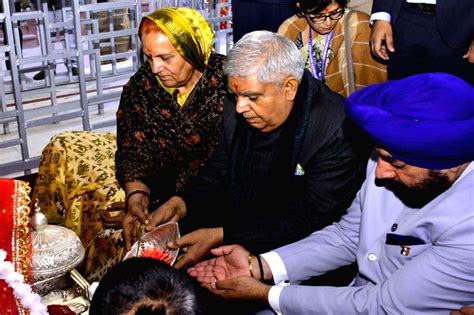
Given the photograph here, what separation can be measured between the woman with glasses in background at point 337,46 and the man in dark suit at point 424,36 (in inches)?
3.8

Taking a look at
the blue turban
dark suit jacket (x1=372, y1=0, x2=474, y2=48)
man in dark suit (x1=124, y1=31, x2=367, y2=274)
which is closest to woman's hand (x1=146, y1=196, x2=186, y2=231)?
man in dark suit (x1=124, y1=31, x2=367, y2=274)

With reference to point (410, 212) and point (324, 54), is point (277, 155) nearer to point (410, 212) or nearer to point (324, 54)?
point (410, 212)

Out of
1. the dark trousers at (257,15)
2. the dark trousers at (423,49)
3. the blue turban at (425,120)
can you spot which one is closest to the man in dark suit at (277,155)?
the blue turban at (425,120)

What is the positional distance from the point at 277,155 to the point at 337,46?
0.96 m

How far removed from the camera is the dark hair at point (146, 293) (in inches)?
49.9

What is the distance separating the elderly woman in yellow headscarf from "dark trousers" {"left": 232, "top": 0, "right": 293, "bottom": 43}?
0.95 meters

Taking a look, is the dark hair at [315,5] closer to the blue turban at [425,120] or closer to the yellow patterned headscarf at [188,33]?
the yellow patterned headscarf at [188,33]

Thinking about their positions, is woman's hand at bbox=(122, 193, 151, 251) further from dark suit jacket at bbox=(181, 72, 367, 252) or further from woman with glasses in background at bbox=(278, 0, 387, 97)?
woman with glasses in background at bbox=(278, 0, 387, 97)

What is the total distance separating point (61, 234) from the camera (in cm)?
203

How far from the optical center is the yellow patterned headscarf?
9.25ft

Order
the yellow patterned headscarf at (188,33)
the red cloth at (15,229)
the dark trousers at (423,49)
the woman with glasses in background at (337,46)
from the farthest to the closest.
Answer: the woman with glasses in background at (337,46), the dark trousers at (423,49), the yellow patterned headscarf at (188,33), the red cloth at (15,229)

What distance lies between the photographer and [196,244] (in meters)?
2.55

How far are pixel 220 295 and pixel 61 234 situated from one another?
63 centimetres

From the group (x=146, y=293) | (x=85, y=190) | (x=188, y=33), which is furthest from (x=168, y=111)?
(x=146, y=293)
